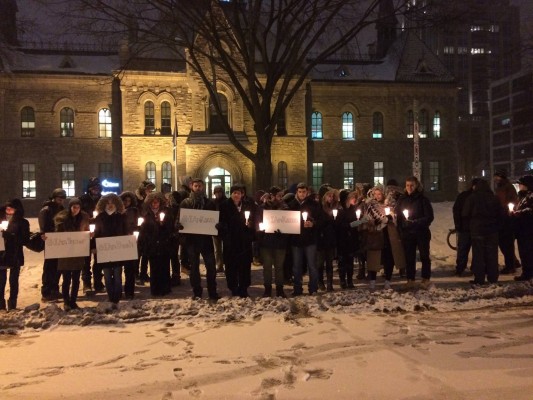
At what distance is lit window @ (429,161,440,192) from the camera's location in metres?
43.6

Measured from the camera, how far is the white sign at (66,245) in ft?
31.8

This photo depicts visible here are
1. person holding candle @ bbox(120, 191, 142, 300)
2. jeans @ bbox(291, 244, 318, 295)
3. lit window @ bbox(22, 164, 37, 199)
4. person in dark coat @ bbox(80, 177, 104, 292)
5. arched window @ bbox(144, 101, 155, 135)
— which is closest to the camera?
jeans @ bbox(291, 244, 318, 295)

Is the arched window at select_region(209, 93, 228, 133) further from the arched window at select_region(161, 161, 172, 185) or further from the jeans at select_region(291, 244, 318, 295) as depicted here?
the jeans at select_region(291, 244, 318, 295)

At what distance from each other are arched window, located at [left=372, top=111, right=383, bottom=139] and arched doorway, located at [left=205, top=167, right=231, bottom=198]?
12.5 metres

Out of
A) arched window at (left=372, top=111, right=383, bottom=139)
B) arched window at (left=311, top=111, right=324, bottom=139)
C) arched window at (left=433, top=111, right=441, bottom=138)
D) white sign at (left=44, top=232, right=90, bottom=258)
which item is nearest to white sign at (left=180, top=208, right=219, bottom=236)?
white sign at (left=44, top=232, right=90, bottom=258)

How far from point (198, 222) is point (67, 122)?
30.7 m

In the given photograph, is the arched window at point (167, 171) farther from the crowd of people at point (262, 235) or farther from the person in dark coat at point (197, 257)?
the person in dark coat at point (197, 257)

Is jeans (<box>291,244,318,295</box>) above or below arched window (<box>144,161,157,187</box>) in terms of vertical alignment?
below

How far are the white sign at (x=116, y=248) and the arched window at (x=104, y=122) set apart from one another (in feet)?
96.9

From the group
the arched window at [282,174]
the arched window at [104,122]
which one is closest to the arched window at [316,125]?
the arched window at [282,174]

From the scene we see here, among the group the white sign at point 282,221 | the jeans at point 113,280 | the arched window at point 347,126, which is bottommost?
the jeans at point 113,280

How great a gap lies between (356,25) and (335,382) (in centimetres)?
1384

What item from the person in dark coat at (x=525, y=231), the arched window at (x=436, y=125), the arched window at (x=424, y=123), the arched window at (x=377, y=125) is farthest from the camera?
the arched window at (x=436, y=125)

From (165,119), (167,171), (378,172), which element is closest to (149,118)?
(165,119)
